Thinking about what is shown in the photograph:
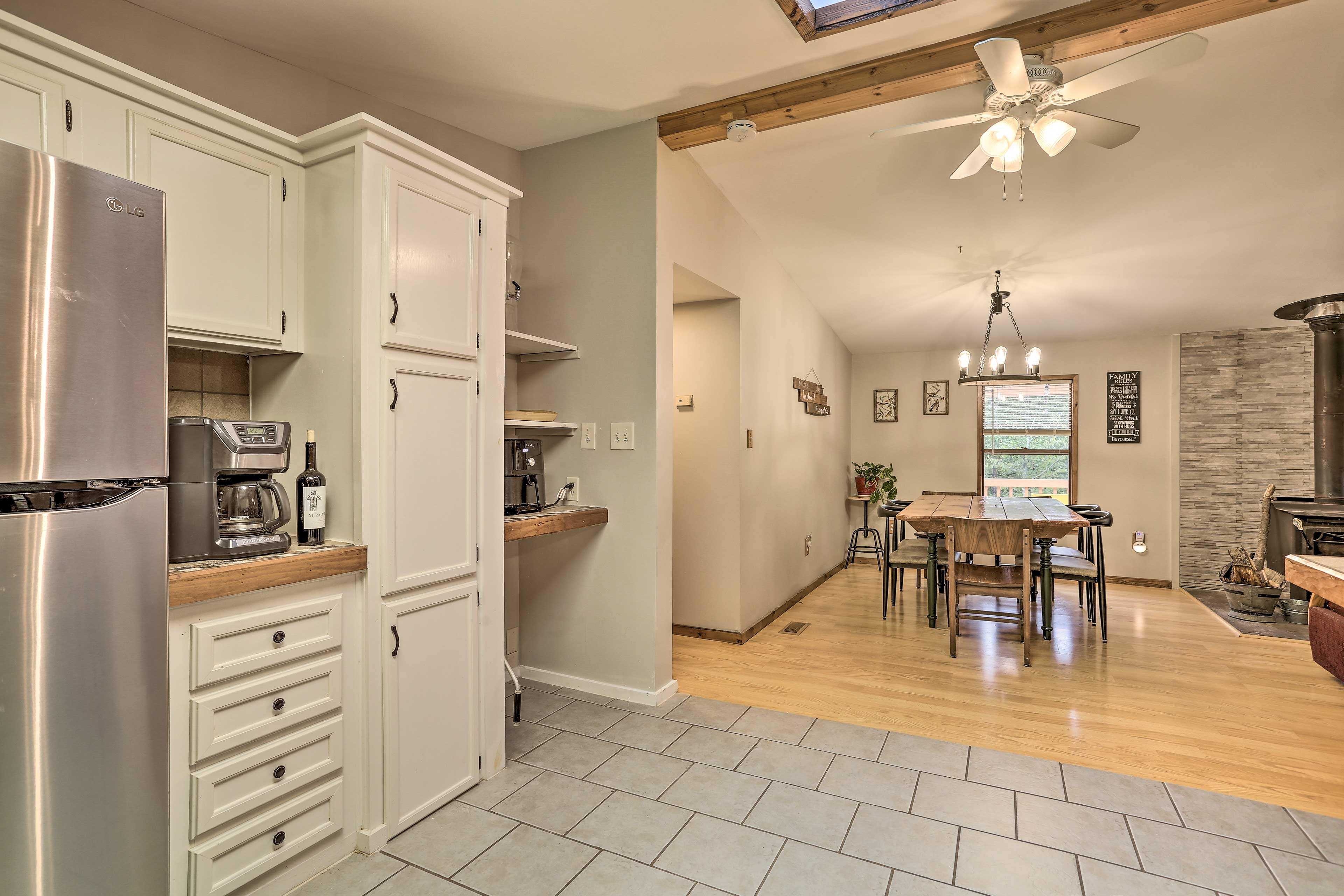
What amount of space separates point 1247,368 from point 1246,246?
7.14ft

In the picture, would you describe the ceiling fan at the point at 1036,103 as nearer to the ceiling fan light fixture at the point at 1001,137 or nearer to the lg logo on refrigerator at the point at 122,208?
the ceiling fan light fixture at the point at 1001,137

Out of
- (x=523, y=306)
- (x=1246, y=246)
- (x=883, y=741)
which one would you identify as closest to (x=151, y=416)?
(x=523, y=306)

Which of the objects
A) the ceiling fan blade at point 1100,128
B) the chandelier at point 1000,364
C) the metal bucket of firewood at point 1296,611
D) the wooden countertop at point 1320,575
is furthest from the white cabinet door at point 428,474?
the metal bucket of firewood at point 1296,611

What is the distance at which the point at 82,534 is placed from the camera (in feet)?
3.96

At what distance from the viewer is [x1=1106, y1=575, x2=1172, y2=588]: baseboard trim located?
595 centimetres

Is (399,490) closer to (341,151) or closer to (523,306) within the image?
(341,151)

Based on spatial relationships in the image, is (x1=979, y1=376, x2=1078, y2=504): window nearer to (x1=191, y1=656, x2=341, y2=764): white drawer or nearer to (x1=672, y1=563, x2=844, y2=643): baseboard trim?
(x1=672, y1=563, x2=844, y2=643): baseboard trim

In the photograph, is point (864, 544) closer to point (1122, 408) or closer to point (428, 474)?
point (1122, 408)

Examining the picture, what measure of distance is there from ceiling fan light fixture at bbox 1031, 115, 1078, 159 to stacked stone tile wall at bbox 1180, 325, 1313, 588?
4721 mm

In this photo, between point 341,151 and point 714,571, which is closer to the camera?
point 341,151

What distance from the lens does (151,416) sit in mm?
1319

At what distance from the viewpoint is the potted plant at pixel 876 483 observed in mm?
6902

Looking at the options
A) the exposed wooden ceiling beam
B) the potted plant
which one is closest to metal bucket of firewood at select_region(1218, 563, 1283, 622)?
the potted plant

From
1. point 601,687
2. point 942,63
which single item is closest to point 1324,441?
point 942,63
